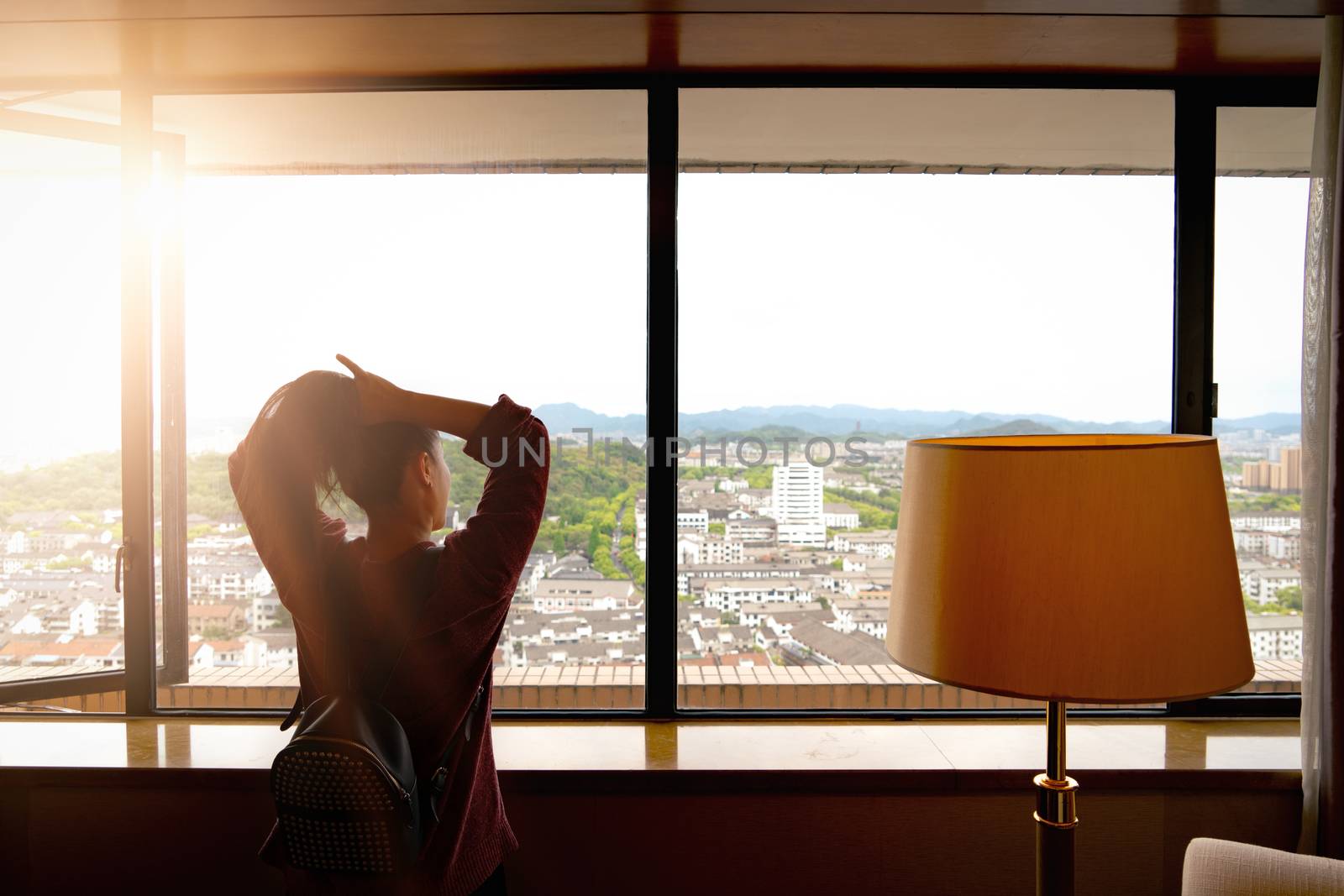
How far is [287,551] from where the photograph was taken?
47.4 inches

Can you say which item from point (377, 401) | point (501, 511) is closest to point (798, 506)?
point (501, 511)

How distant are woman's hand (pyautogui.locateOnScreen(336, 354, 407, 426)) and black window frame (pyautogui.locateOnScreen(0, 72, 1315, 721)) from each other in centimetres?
82

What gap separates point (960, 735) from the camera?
6.37 feet

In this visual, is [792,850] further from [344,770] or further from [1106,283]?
[1106,283]

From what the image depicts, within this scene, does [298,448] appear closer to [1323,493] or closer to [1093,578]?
[1093,578]

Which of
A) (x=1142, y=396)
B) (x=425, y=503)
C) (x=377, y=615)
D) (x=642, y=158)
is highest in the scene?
(x=642, y=158)

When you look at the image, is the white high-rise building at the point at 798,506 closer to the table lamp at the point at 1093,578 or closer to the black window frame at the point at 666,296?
the black window frame at the point at 666,296

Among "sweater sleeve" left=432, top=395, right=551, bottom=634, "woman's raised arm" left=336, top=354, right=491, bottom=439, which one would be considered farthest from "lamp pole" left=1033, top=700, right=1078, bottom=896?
"woman's raised arm" left=336, top=354, right=491, bottom=439

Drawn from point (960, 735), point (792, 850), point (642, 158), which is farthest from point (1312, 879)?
point (642, 158)

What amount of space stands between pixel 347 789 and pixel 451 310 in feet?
4.29

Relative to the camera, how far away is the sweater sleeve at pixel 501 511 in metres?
1.24

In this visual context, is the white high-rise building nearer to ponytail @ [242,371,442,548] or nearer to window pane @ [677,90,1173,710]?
window pane @ [677,90,1173,710]

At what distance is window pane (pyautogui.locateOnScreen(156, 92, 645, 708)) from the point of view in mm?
2064

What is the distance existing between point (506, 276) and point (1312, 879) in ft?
6.76
